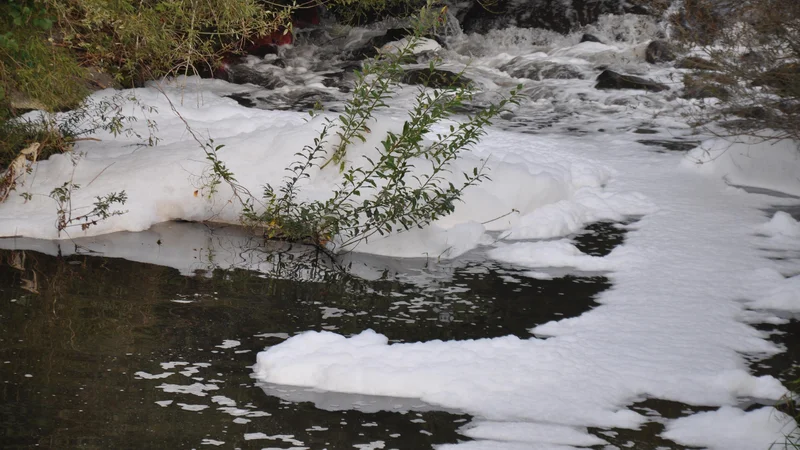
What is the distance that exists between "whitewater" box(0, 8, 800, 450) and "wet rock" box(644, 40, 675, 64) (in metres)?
3.78

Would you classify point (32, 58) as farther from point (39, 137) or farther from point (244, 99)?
point (244, 99)

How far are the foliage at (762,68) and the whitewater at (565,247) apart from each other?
2.13 ft

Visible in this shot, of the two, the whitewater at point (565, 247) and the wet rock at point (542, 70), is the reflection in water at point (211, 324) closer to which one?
the whitewater at point (565, 247)

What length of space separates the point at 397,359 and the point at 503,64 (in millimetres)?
14008

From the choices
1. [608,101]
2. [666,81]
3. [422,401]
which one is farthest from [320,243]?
[666,81]

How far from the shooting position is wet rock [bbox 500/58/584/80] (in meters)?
15.9

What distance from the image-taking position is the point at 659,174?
29.2 feet

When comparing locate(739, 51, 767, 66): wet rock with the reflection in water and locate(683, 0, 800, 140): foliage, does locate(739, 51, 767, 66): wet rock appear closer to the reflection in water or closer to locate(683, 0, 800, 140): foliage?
locate(683, 0, 800, 140): foliage

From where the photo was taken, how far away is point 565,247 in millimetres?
6418

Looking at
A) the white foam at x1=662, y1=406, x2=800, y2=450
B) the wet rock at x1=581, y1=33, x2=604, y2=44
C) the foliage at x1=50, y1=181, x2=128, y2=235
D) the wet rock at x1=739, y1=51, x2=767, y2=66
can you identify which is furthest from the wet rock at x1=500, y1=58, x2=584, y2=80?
the white foam at x1=662, y1=406, x2=800, y2=450

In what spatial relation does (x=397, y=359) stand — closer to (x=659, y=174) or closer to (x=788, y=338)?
(x=788, y=338)

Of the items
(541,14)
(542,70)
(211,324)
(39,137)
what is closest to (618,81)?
(542,70)

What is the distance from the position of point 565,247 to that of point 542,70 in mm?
10513

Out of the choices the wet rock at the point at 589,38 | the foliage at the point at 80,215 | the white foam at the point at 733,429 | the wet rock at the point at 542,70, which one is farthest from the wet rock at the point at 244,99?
the white foam at the point at 733,429
